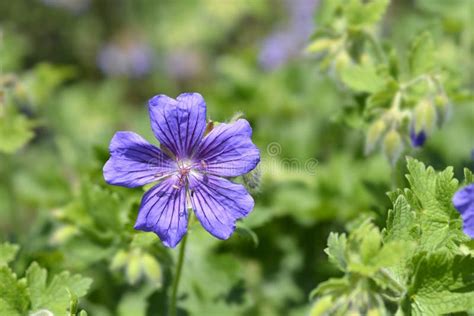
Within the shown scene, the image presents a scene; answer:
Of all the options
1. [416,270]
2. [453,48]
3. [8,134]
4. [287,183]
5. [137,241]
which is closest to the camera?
[416,270]

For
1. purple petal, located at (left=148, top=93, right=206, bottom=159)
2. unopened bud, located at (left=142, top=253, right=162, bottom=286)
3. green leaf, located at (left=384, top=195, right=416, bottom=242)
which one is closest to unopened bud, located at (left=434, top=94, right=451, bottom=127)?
green leaf, located at (left=384, top=195, right=416, bottom=242)

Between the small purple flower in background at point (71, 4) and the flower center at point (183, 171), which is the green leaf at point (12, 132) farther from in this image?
the small purple flower in background at point (71, 4)

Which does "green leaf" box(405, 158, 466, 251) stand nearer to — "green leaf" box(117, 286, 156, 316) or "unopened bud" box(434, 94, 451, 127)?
"unopened bud" box(434, 94, 451, 127)

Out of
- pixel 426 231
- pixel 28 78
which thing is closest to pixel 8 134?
pixel 28 78

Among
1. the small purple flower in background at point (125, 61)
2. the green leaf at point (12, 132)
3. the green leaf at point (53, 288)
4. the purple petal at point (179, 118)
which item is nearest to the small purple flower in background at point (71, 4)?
the small purple flower in background at point (125, 61)

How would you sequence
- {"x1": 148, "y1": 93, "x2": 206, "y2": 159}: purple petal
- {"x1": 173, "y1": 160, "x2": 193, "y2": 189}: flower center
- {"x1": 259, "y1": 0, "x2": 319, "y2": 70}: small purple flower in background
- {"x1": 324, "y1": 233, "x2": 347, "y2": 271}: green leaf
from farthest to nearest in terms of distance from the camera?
{"x1": 259, "y1": 0, "x2": 319, "y2": 70}: small purple flower in background
{"x1": 173, "y1": 160, "x2": 193, "y2": 189}: flower center
{"x1": 148, "y1": 93, "x2": 206, "y2": 159}: purple petal
{"x1": 324, "y1": 233, "x2": 347, "y2": 271}: green leaf

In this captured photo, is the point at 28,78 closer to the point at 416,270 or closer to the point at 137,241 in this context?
the point at 137,241
